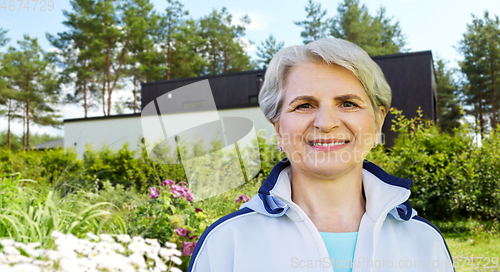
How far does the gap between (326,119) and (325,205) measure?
369 mm

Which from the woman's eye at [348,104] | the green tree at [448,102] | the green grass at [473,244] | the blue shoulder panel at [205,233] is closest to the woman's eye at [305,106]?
Result: the woman's eye at [348,104]

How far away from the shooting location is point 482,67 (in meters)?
27.7

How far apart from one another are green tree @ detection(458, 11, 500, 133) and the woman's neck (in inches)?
1150

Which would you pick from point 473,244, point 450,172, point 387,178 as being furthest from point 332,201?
point 450,172

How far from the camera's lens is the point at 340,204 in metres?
1.47

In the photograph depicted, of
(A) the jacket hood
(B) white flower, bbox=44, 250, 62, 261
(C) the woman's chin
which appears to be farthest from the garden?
(C) the woman's chin

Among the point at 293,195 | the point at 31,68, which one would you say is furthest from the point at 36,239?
the point at 31,68

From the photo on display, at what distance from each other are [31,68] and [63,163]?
2382 centimetres

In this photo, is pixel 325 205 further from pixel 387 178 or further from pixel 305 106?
pixel 305 106

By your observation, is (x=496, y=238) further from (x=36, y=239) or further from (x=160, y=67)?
(x=160, y=67)

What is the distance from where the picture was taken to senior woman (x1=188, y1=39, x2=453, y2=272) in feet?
4.34

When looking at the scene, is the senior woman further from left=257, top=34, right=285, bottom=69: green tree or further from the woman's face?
left=257, top=34, right=285, bottom=69: green tree

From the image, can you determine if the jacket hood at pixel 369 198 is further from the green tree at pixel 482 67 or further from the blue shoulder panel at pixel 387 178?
the green tree at pixel 482 67

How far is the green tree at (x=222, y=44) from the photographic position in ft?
88.8
